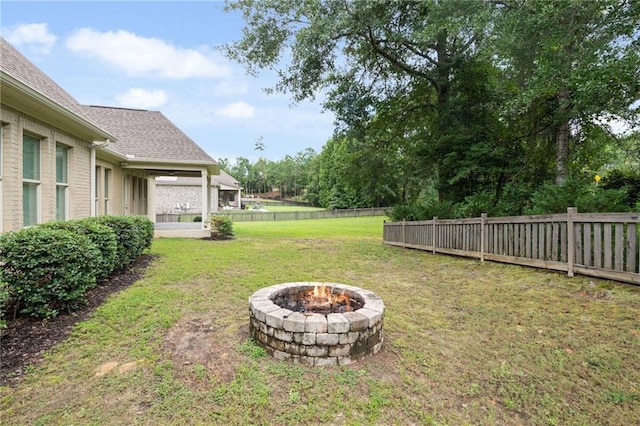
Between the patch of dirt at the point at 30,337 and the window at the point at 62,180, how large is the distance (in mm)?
3356

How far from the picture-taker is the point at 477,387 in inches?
108

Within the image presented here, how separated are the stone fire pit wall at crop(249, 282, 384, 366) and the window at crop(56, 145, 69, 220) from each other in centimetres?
649

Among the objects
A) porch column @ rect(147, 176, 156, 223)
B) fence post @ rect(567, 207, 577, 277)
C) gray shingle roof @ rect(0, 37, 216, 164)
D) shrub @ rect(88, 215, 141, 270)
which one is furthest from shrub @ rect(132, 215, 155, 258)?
fence post @ rect(567, 207, 577, 277)

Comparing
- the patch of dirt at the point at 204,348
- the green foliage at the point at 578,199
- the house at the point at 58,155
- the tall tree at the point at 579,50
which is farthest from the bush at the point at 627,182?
the house at the point at 58,155

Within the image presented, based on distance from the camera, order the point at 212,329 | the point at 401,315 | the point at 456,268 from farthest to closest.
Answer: the point at 456,268 → the point at 401,315 → the point at 212,329

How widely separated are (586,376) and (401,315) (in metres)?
1.99

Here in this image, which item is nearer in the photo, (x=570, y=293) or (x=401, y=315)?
(x=401, y=315)

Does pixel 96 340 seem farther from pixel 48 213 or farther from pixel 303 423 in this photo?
pixel 48 213

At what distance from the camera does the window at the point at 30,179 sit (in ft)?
18.9

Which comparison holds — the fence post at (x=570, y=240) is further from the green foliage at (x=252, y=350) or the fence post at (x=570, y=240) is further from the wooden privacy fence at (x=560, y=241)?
the green foliage at (x=252, y=350)

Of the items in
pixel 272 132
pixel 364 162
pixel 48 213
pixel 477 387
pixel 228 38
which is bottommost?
pixel 477 387

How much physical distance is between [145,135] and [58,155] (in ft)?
22.2

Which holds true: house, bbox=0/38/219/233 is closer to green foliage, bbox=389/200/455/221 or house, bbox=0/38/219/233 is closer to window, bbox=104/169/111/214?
window, bbox=104/169/111/214

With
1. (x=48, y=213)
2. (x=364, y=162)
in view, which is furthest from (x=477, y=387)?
(x=364, y=162)
